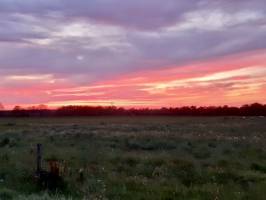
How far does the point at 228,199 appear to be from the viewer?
39.3 ft

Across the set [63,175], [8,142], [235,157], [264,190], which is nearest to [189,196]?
[264,190]

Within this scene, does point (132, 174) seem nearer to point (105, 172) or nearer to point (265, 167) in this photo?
point (105, 172)

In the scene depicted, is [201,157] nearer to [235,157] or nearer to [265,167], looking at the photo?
[235,157]

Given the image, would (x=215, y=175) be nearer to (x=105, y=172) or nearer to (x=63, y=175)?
(x=105, y=172)

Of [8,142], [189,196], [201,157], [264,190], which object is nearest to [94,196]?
[189,196]

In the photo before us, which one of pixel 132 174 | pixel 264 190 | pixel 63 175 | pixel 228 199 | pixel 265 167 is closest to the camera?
pixel 228 199

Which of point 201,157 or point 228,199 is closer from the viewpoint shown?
point 228,199

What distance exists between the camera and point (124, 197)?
40.7 feet

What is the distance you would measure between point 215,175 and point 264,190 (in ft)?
8.32

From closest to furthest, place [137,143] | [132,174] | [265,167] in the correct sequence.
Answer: [132,174], [265,167], [137,143]

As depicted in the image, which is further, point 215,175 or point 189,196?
point 215,175

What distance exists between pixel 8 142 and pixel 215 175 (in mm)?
16266

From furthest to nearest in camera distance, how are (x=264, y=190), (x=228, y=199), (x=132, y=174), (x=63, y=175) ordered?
(x=132, y=174), (x=63, y=175), (x=264, y=190), (x=228, y=199)

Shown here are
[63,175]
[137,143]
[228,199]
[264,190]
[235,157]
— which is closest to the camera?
[228,199]
